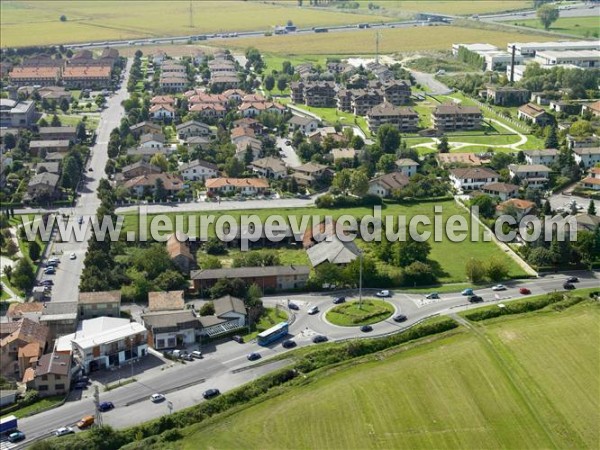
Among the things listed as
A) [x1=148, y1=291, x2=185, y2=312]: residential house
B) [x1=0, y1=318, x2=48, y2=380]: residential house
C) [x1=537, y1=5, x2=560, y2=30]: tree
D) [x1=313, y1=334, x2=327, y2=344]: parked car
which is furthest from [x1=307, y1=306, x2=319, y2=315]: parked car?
[x1=537, y1=5, x2=560, y2=30]: tree

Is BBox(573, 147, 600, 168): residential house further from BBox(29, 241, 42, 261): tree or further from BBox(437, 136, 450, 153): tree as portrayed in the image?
BBox(29, 241, 42, 261): tree

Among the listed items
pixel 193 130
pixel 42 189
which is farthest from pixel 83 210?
pixel 193 130

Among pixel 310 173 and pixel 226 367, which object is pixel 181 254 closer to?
pixel 226 367

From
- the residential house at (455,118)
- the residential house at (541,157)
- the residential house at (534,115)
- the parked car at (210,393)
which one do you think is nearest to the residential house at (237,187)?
the residential house at (541,157)

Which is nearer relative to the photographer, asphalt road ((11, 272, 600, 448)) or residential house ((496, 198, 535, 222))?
asphalt road ((11, 272, 600, 448))

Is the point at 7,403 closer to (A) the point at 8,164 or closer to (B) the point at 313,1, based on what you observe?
(A) the point at 8,164
